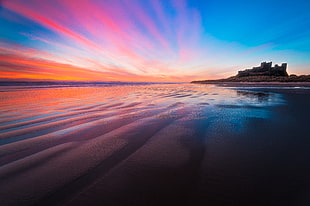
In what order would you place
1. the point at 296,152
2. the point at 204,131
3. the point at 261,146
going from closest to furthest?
the point at 296,152 < the point at 261,146 < the point at 204,131

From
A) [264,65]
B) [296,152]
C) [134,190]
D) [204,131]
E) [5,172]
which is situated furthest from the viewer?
[264,65]

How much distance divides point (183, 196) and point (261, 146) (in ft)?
7.73

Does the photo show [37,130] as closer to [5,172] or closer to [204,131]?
[5,172]

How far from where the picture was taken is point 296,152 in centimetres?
249

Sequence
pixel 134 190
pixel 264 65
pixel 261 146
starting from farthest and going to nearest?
pixel 264 65
pixel 261 146
pixel 134 190

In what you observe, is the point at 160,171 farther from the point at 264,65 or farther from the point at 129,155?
the point at 264,65

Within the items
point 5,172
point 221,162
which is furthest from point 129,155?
point 5,172

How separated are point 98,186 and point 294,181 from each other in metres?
2.83

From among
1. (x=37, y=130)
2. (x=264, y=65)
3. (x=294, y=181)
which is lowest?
(x=294, y=181)

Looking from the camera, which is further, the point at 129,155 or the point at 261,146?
the point at 261,146

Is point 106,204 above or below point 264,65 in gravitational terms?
below

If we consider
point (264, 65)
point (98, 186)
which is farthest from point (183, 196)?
point (264, 65)

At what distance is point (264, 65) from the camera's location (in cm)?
8806

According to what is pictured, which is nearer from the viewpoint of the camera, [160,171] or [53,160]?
[160,171]
